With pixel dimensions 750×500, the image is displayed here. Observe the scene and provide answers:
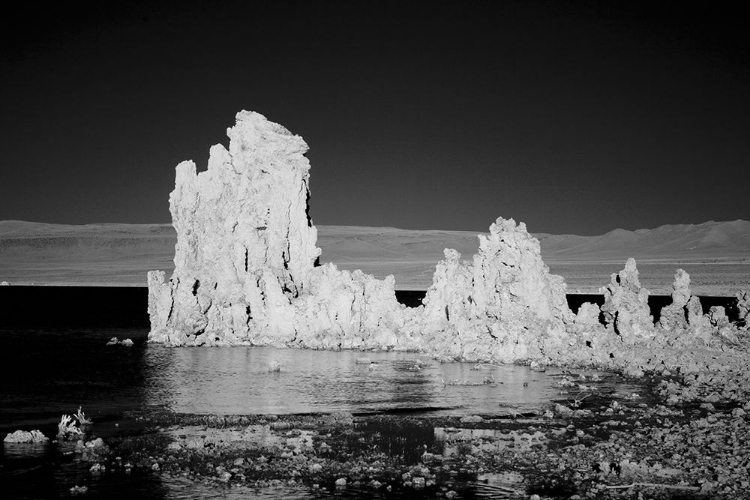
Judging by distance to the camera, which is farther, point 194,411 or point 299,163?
point 299,163

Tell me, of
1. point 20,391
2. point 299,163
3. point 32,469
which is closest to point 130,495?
point 32,469

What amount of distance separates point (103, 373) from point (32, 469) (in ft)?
51.9

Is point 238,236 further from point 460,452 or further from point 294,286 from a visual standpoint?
point 460,452

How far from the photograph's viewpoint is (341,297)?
4453cm

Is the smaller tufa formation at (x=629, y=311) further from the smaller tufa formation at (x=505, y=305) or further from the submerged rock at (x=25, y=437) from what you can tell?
the submerged rock at (x=25, y=437)

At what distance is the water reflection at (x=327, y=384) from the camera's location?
28.9 m

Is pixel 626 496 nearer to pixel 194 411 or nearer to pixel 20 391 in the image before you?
pixel 194 411

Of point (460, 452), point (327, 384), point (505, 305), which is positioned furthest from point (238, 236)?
point (460, 452)

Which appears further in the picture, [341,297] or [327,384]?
[341,297]

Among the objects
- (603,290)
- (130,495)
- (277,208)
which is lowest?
(130,495)

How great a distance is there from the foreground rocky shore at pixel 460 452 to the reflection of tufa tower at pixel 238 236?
19478mm

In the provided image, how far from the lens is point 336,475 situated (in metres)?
20.1

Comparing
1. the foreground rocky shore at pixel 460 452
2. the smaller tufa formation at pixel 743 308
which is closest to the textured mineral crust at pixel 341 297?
the smaller tufa formation at pixel 743 308

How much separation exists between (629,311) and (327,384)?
51.2 feet
